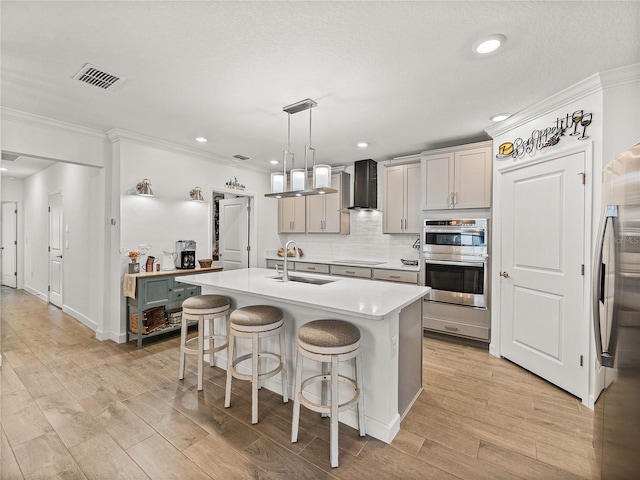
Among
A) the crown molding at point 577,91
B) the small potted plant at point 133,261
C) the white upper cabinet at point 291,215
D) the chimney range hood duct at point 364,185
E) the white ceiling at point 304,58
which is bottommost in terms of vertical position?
the small potted plant at point 133,261

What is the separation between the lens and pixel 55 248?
→ 5316 millimetres

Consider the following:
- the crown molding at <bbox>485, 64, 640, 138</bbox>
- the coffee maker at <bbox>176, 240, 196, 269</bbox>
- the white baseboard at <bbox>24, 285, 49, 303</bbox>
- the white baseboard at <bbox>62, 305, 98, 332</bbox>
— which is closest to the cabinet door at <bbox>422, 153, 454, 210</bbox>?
the crown molding at <bbox>485, 64, 640, 138</bbox>

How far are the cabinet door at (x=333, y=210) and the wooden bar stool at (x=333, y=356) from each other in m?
3.04

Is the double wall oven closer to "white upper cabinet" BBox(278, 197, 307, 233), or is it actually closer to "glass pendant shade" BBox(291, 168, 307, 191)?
"glass pendant shade" BBox(291, 168, 307, 191)

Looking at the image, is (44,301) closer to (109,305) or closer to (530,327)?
(109,305)

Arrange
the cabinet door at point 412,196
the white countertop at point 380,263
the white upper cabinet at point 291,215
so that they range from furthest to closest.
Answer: the white upper cabinet at point 291,215 → the cabinet door at point 412,196 → the white countertop at point 380,263

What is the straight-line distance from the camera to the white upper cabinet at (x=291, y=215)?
17.6 ft

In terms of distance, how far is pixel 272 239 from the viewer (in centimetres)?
572

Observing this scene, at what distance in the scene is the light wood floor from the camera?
1691 mm

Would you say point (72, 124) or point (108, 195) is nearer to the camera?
point (72, 124)

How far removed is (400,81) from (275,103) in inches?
43.8

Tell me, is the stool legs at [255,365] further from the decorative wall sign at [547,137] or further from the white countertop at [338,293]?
the decorative wall sign at [547,137]

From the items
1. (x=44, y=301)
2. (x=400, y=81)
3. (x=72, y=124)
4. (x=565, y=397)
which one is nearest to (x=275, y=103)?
(x=400, y=81)

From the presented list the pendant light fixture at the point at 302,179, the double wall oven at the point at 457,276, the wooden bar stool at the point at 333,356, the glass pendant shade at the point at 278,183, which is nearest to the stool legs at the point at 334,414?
the wooden bar stool at the point at 333,356
